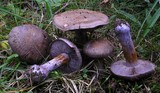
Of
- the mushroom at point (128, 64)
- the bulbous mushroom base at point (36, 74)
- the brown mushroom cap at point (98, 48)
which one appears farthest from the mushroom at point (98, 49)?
the bulbous mushroom base at point (36, 74)

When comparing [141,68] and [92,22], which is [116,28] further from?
[141,68]

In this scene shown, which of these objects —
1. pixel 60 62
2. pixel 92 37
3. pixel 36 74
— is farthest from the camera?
pixel 92 37

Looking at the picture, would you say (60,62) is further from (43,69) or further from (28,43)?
(28,43)

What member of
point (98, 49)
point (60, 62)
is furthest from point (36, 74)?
point (98, 49)

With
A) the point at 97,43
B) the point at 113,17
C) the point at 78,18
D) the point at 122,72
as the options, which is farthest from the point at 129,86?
the point at 113,17

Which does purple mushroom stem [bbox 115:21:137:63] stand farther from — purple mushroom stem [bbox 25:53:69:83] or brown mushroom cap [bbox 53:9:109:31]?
purple mushroom stem [bbox 25:53:69:83]

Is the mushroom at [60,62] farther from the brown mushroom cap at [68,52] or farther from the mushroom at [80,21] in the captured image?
the mushroom at [80,21]
